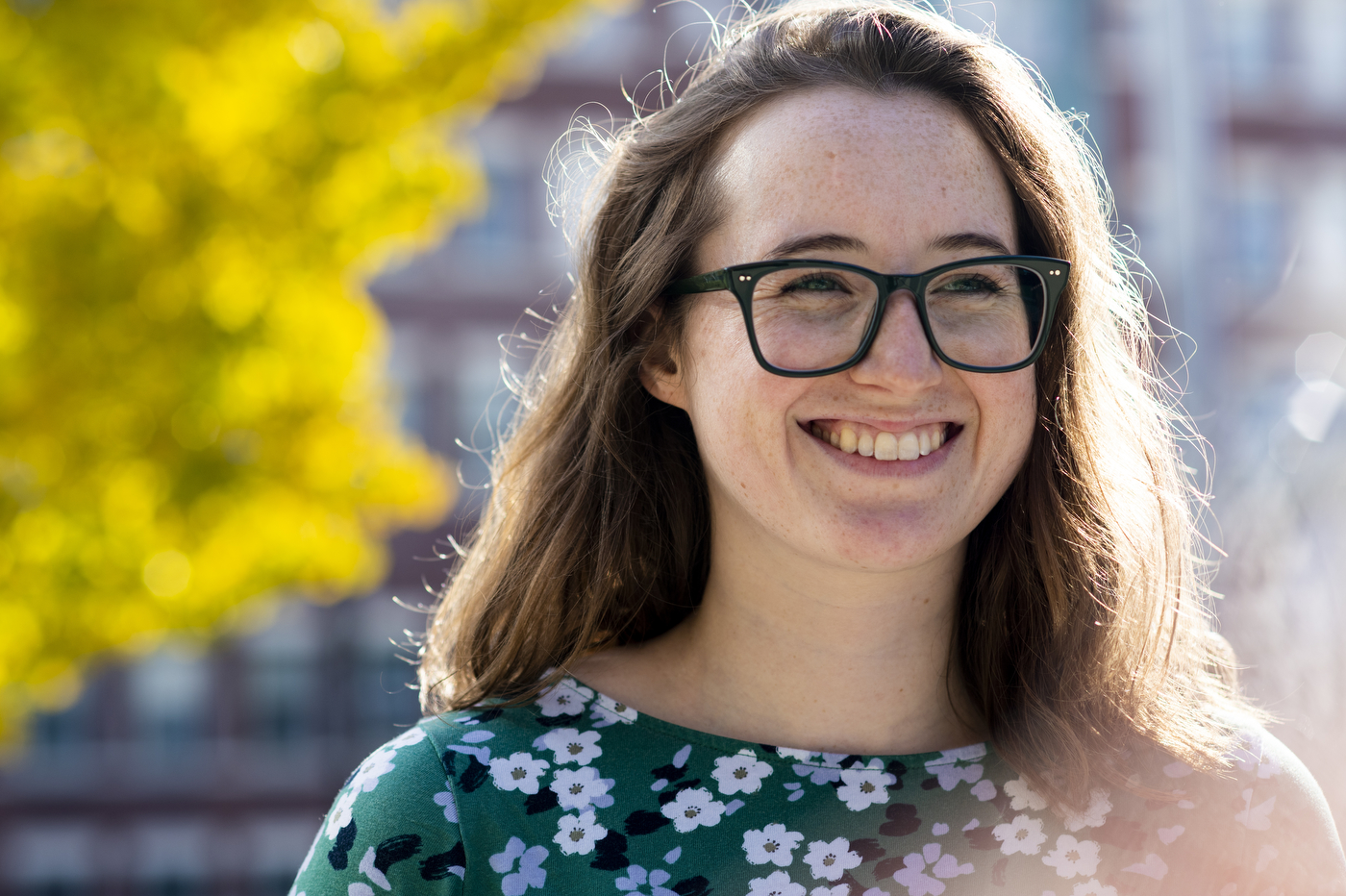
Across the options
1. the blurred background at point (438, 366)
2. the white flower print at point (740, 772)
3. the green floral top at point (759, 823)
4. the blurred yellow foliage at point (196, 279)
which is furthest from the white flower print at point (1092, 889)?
the blurred background at point (438, 366)

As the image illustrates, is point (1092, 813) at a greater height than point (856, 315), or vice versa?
point (856, 315)

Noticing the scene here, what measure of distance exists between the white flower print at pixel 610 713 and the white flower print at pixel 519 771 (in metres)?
0.09

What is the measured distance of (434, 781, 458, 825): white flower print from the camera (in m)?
1.45

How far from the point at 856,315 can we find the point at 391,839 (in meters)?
0.77

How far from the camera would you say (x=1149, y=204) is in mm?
18062

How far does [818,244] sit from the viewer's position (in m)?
1.47

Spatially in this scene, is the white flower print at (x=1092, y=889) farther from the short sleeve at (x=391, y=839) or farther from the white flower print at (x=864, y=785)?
the short sleeve at (x=391, y=839)

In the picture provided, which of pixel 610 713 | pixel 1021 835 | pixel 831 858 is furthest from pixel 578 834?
pixel 1021 835

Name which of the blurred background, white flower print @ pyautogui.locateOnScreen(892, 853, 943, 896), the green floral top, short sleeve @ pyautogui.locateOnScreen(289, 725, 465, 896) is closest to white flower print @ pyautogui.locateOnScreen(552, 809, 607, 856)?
the green floral top

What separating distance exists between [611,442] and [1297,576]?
123 cm

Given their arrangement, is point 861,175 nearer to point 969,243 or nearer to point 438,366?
point 969,243

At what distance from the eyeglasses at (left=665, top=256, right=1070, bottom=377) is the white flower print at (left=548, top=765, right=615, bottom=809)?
518mm

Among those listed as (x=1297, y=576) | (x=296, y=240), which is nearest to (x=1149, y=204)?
(x=296, y=240)

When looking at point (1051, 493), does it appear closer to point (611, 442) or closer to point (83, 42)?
point (611, 442)
